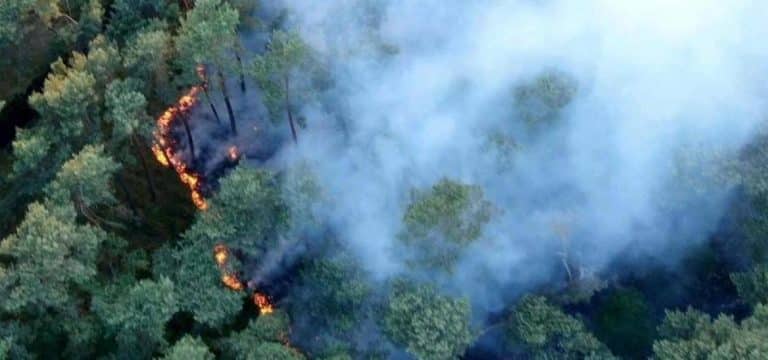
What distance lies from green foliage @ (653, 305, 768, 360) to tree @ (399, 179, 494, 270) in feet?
→ 22.2

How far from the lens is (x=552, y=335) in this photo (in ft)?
83.7

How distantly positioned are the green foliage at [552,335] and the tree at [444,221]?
344 centimetres

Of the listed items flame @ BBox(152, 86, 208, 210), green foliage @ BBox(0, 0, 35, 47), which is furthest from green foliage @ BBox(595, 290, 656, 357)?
green foliage @ BBox(0, 0, 35, 47)

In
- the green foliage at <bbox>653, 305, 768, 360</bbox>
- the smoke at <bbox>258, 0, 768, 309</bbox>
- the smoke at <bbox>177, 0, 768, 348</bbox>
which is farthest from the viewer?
the smoke at <bbox>258, 0, 768, 309</bbox>

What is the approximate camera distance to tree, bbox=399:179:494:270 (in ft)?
77.0

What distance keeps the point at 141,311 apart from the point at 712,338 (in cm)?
1752

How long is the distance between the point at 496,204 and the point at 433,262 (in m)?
5.11

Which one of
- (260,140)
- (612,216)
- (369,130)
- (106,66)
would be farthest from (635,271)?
(106,66)

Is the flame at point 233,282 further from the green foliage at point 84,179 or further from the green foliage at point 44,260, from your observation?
the green foliage at point 84,179

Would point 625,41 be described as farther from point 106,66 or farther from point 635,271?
point 106,66

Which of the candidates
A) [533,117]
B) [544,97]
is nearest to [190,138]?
[533,117]

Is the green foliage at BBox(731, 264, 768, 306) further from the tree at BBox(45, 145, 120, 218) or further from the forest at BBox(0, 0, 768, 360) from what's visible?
the tree at BBox(45, 145, 120, 218)

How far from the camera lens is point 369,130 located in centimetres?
2989

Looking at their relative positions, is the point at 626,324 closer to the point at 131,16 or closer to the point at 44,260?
the point at 44,260
